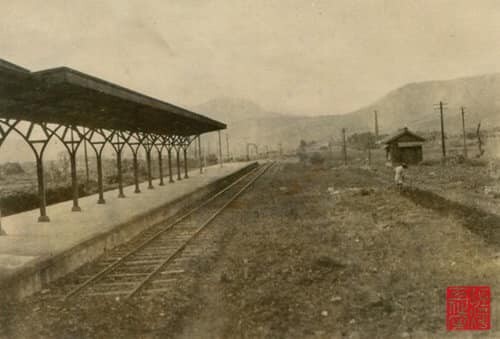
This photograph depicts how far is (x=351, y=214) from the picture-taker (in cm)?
1453

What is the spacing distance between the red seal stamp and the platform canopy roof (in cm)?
752

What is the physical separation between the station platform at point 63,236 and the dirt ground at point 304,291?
1.23 ft

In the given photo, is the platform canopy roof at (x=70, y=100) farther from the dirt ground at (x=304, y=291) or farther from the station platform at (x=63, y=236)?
the dirt ground at (x=304, y=291)

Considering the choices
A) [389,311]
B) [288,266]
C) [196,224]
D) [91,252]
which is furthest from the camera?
[196,224]

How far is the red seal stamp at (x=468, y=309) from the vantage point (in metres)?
5.36

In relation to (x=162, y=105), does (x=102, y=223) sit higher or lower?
lower

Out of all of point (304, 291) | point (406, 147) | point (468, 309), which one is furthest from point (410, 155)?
point (468, 309)

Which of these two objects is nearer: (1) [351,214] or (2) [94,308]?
(2) [94,308]

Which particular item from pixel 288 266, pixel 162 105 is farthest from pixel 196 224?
pixel 288 266

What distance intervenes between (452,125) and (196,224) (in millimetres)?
148130

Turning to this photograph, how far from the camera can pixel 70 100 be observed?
39.2 feet

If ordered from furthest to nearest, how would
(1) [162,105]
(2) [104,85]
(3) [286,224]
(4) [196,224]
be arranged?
1. (1) [162,105]
2. (4) [196,224]
3. (3) [286,224]
4. (2) [104,85]

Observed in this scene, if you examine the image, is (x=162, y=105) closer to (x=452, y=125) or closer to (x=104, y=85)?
(x=104, y=85)

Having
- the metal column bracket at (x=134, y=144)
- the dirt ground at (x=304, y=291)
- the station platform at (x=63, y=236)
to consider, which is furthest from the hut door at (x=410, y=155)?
the dirt ground at (x=304, y=291)
